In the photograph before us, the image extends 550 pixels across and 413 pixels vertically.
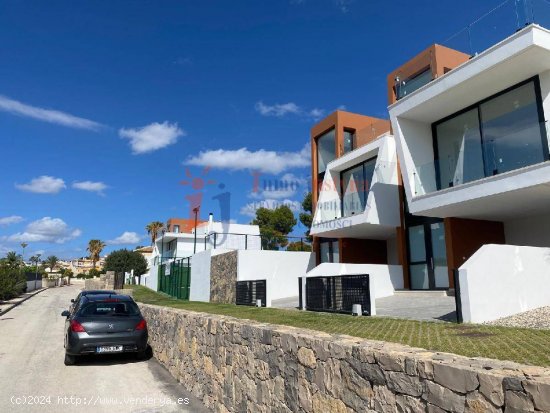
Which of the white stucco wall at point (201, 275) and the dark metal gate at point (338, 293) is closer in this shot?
the dark metal gate at point (338, 293)

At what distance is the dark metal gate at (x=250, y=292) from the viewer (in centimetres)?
1650

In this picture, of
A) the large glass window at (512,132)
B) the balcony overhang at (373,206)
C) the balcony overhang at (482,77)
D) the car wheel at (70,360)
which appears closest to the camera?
the car wheel at (70,360)

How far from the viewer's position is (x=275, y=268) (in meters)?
21.0

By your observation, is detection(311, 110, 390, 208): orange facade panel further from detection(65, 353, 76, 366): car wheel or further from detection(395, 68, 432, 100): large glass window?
detection(65, 353, 76, 366): car wheel

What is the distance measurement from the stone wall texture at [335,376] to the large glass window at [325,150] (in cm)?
1765

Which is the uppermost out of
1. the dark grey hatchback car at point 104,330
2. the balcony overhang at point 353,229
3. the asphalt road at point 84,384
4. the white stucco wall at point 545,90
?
the white stucco wall at point 545,90

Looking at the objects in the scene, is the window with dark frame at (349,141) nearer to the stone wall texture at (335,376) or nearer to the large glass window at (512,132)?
the large glass window at (512,132)

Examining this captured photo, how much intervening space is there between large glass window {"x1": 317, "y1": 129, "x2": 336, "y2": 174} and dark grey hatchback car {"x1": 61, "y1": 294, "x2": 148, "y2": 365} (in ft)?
53.8

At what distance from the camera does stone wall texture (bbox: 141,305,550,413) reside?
2568 millimetres

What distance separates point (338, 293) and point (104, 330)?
Answer: 20.6 ft

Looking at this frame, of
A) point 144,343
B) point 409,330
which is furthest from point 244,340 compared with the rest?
point 144,343

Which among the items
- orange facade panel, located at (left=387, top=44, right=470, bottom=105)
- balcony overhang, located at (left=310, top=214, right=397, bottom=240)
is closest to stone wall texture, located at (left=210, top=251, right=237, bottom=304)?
balcony overhang, located at (left=310, top=214, right=397, bottom=240)

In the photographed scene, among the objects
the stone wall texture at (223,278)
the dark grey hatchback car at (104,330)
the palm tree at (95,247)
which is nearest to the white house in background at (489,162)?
the dark grey hatchback car at (104,330)

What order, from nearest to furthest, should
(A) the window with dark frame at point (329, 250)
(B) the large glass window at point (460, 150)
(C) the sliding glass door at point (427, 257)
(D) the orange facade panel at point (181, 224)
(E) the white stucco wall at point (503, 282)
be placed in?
(E) the white stucco wall at point (503, 282), (B) the large glass window at point (460, 150), (C) the sliding glass door at point (427, 257), (A) the window with dark frame at point (329, 250), (D) the orange facade panel at point (181, 224)
